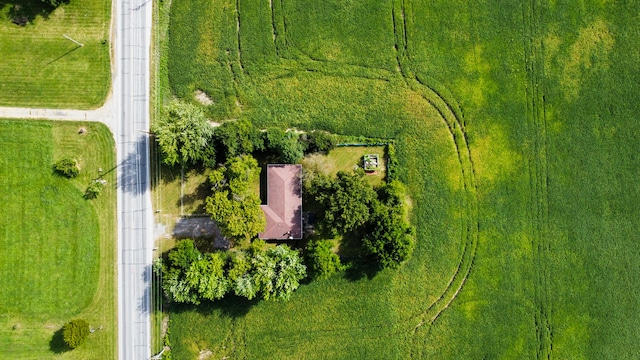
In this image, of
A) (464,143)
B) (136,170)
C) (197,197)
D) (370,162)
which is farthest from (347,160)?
(136,170)

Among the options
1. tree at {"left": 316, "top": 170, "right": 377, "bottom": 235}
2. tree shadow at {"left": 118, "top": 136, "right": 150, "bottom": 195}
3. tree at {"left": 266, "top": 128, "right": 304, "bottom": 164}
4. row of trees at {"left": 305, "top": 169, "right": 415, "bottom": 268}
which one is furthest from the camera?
tree shadow at {"left": 118, "top": 136, "right": 150, "bottom": 195}

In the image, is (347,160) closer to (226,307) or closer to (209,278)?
(209,278)

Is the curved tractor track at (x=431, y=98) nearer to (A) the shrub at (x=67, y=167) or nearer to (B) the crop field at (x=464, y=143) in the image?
(B) the crop field at (x=464, y=143)

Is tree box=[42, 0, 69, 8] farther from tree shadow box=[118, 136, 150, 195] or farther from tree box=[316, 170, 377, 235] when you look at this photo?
tree box=[316, 170, 377, 235]

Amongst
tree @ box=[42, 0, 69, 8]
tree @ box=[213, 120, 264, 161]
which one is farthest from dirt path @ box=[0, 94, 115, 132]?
tree @ box=[213, 120, 264, 161]

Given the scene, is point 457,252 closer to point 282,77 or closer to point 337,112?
point 337,112

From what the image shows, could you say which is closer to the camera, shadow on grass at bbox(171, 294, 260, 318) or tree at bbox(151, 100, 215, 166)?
tree at bbox(151, 100, 215, 166)

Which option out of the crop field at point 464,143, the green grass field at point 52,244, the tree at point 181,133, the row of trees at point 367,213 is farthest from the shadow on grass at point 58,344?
the row of trees at point 367,213
